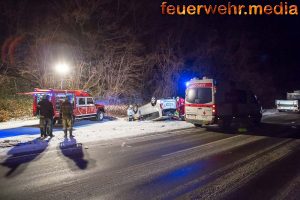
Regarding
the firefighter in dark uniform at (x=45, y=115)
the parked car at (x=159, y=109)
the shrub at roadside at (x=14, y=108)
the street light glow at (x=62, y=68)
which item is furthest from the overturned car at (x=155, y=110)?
the firefighter in dark uniform at (x=45, y=115)

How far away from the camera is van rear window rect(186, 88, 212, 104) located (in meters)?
16.0

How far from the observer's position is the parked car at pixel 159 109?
69.2ft

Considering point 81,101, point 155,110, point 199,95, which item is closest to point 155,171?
point 199,95

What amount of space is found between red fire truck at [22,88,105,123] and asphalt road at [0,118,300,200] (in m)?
5.61

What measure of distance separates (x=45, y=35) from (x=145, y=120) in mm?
12386

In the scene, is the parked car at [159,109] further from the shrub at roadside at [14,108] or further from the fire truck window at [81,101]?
the shrub at roadside at [14,108]

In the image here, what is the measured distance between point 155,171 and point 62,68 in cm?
1775

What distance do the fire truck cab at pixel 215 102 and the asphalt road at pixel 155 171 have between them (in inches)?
148

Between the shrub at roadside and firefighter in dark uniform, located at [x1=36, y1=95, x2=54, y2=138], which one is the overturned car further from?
firefighter in dark uniform, located at [x1=36, y1=95, x2=54, y2=138]

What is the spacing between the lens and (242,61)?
145 ft

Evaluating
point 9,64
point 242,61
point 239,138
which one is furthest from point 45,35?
point 242,61

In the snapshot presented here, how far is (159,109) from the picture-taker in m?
21.1

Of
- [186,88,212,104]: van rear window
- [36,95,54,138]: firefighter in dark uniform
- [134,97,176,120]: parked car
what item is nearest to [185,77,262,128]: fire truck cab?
[186,88,212,104]: van rear window

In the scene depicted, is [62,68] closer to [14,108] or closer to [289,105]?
[14,108]
